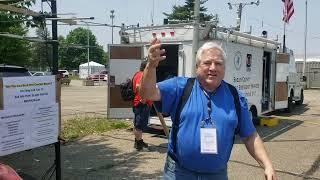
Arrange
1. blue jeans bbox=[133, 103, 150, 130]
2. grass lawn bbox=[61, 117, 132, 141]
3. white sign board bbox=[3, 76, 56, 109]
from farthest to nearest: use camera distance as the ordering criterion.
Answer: grass lawn bbox=[61, 117, 132, 141], blue jeans bbox=[133, 103, 150, 130], white sign board bbox=[3, 76, 56, 109]

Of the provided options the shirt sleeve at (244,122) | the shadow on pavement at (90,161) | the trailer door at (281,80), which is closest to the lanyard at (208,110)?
the shirt sleeve at (244,122)

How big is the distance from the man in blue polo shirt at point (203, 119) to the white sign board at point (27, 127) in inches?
92.6

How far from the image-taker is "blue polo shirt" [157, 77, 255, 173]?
3.56 metres

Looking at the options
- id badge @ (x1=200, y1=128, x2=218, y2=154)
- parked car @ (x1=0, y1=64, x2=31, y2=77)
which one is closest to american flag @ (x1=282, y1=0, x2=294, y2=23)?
parked car @ (x1=0, y1=64, x2=31, y2=77)

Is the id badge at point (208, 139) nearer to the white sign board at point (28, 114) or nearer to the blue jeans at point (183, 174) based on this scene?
the blue jeans at point (183, 174)

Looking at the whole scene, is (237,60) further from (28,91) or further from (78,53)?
(78,53)

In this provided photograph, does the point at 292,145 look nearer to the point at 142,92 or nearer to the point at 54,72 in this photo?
the point at 54,72

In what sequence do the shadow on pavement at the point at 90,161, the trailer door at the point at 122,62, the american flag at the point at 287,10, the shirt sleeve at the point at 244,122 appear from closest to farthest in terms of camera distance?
the shirt sleeve at the point at 244,122, the shadow on pavement at the point at 90,161, the trailer door at the point at 122,62, the american flag at the point at 287,10

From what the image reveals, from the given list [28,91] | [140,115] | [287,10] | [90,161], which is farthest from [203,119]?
[287,10]

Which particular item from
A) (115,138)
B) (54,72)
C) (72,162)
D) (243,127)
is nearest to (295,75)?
(115,138)

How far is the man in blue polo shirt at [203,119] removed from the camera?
11.6 ft

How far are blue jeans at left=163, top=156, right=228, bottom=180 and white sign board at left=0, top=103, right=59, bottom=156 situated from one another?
2.35 m

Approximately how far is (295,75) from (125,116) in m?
9.54

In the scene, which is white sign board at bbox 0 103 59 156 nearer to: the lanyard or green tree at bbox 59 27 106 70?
the lanyard
